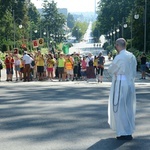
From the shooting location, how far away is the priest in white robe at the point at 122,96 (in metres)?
8.59

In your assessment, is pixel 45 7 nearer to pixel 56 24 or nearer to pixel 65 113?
pixel 56 24

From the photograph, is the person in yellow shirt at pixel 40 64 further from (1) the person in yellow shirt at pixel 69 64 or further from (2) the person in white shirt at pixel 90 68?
(2) the person in white shirt at pixel 90 68

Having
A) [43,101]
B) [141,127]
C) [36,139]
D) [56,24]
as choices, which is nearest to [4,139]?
[36,139]

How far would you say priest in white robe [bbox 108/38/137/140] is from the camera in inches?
338

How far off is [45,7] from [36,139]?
153 metres

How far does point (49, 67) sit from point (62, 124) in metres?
15.9

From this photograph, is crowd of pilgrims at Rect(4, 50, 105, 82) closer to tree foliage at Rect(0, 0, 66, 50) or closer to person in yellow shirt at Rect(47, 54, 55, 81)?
person in yellow shirt at Rect(47, 54, 55, 81)

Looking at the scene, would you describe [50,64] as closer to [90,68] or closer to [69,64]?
[69,64]

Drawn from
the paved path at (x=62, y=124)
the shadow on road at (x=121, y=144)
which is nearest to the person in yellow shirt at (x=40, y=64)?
the paved path at (x=62, y=124)

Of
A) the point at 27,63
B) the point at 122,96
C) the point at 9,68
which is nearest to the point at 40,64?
the point at 27,63

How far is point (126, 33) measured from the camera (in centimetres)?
9694

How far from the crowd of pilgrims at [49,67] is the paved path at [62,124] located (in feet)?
29.1

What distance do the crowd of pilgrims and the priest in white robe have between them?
619 inches

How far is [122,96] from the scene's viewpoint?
8.64 m
